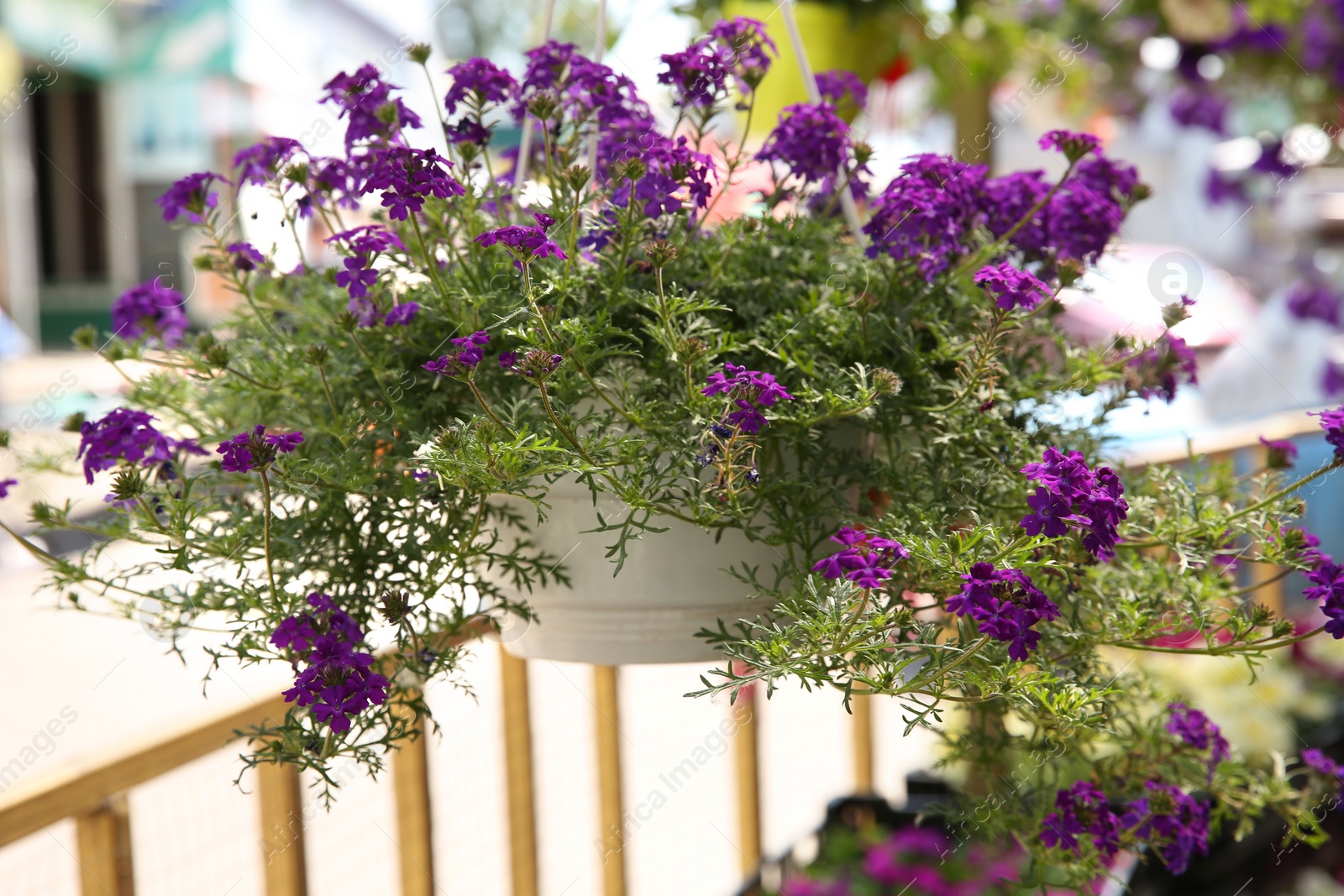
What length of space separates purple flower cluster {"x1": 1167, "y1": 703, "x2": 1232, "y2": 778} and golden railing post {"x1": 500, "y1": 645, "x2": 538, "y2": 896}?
889 mm

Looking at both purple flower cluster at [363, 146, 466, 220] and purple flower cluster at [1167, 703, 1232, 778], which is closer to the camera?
→ purple flower cluster at [363, 146, 466, 220]

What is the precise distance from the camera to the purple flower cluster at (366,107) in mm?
772

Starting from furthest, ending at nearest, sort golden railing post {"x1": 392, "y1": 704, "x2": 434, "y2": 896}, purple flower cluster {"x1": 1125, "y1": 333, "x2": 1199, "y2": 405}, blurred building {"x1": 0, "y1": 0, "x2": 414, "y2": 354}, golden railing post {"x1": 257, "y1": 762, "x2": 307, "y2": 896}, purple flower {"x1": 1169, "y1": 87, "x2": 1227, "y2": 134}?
blurred building {"x1": 0, "y1": 0, "x2": 414, "y2": 354} → purple flower {"x1": 1169, "y1": 87, "x2": 1227, "y2": 134} → golden railing post {"x1": 392, "y1": 704, "x2": 434, "y2": 896} → golden railing post {"x1": 257, "y1": 762, "x2": 307, "y2": 896} → purple flower cluster {"x1": 1125, "y1": 333, "x2": 1199, "y2": 405}

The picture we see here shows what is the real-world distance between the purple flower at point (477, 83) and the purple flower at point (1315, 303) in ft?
9.77

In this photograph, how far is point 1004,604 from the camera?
570 millimetres

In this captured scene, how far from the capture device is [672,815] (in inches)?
107

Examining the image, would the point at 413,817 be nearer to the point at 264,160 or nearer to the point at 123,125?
the point at 264,160

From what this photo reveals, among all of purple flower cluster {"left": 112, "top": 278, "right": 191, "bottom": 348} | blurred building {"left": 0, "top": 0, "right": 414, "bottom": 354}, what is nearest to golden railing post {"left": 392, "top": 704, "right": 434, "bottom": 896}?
purple flower cluster {"left": 112, "top": 278, "right": 191, "bottom": 348}

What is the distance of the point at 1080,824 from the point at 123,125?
34.0 feet

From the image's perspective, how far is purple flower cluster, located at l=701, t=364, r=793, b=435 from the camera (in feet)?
2.05

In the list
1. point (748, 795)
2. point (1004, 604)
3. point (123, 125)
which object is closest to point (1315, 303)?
point (748, 795)

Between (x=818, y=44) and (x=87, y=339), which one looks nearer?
(x=87, y=339)

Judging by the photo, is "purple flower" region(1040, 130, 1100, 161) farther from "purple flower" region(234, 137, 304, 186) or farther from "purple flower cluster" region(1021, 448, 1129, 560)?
"purple flower" region(234, 137, 304, 186)

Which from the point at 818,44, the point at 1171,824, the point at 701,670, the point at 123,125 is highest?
the point at 123,125
